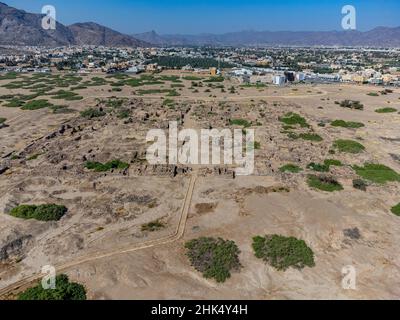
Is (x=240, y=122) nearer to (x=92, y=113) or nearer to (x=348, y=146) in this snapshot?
(x=348, y=146)

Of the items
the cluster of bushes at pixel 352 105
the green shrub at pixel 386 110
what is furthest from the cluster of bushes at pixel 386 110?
the cluster of bushes at pixel 352 105

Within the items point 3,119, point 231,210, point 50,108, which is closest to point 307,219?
point 231,210

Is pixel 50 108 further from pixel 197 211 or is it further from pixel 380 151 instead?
→ pixel 380 151

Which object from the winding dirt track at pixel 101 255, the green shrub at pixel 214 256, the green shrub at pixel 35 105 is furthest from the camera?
the green shrub at pixel 35 105

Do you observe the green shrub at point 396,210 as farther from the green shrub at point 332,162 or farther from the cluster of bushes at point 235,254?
the green shrub at point 332,162

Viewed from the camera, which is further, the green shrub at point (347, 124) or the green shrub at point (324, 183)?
the green shrub at point (347, 124)
